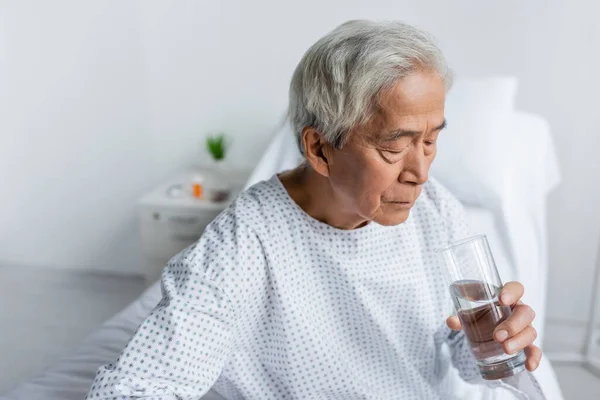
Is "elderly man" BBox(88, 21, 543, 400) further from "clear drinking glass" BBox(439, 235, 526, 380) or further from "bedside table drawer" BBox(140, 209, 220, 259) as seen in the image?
"bedside table drawer" BBox(140, 209, 220, 259)

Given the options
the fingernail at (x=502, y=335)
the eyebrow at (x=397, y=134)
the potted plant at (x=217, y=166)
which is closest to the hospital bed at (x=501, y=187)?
the potted plant at (x=217, y=166)

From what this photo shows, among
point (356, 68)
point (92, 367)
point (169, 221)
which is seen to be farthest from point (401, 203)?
point (169, 221)

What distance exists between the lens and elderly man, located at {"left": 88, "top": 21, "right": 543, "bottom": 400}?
3.17 feet

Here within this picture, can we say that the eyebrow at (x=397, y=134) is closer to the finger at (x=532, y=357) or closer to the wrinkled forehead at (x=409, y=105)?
the wrinkled forehead at (x=409, y=105)

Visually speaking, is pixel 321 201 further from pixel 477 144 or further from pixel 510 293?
pixel 477 144

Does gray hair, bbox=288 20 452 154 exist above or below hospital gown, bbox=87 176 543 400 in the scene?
above

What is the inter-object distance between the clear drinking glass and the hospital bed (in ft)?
2.07

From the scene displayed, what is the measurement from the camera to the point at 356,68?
98 cm

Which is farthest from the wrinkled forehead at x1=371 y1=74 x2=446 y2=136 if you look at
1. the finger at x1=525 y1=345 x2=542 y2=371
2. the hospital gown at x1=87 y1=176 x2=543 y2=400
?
the finger at x1=525 y1=345 x2=542 y2=371

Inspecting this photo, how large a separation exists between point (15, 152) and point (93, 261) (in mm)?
657

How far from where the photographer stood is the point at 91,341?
1500 mm

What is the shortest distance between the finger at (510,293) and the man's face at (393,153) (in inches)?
8.4

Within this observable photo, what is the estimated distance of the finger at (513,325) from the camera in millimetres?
923

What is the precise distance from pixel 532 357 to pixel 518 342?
98 millimetres
